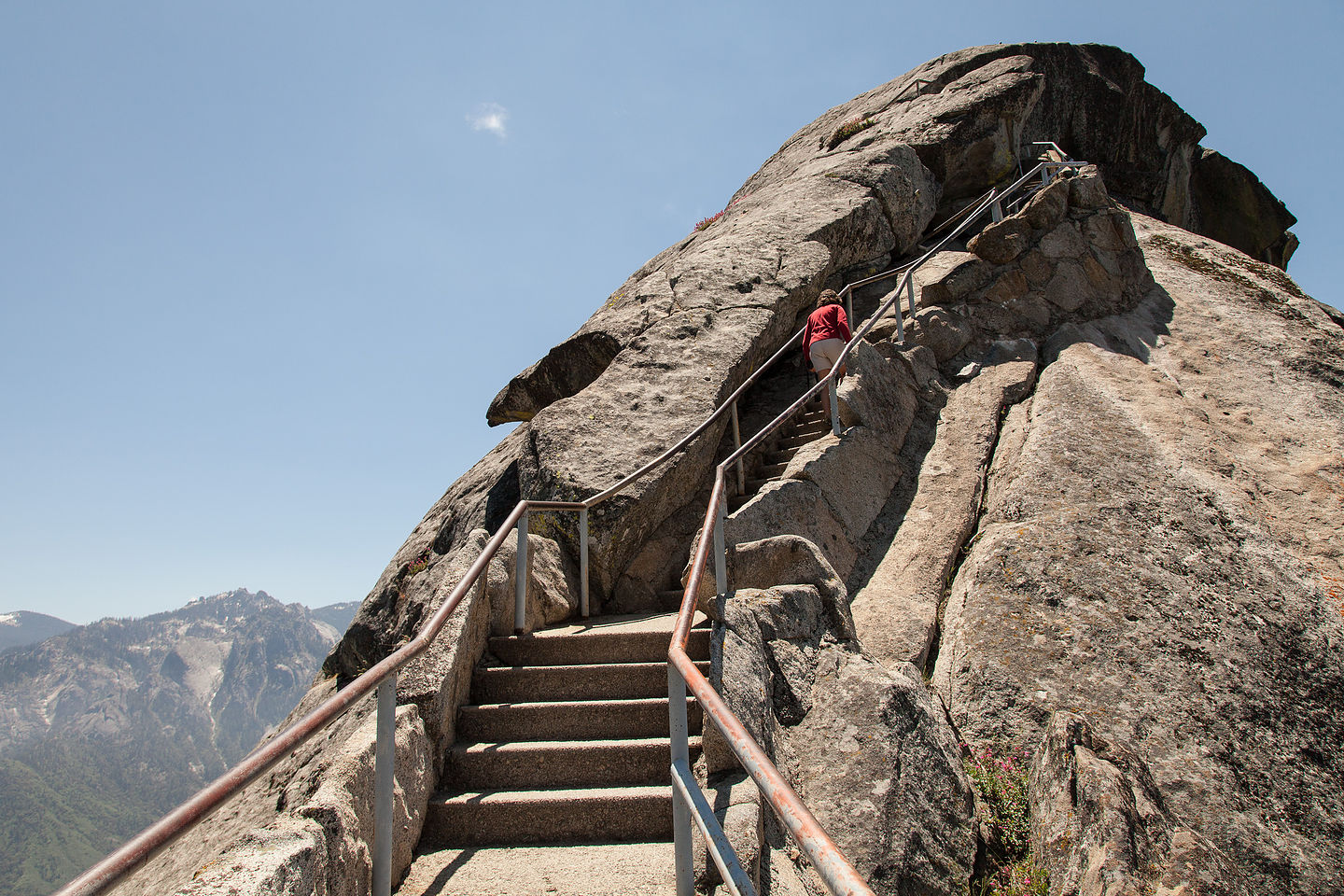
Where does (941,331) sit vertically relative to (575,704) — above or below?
above

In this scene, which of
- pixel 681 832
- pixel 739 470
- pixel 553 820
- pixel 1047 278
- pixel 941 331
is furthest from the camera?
pixel 1047 278

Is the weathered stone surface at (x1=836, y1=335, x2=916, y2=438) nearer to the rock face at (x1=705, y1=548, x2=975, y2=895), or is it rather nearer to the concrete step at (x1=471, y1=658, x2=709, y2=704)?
the rock face at (x1=705, y1=548, x2=975, y2=895)

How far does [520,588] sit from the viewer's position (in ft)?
20.1

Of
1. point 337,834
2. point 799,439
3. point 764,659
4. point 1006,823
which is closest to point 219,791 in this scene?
point 337,834

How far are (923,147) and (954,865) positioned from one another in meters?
14.7

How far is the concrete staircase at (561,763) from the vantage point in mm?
4242

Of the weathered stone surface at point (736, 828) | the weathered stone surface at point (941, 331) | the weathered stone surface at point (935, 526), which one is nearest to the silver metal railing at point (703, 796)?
the weathered stone surface at point (736, 828)

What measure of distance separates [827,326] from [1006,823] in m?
6.25

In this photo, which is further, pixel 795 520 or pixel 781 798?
pixel 795 520

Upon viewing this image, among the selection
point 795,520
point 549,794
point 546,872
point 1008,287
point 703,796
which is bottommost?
point 546,872

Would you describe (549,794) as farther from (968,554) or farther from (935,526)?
(935,526)

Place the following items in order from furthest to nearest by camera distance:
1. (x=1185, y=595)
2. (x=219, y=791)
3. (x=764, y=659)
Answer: (x=1185, y=595) → (x=764, y=659) → (x=219, y=791)

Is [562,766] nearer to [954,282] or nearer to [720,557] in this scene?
[720,557]

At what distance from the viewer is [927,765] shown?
4.98 meters
